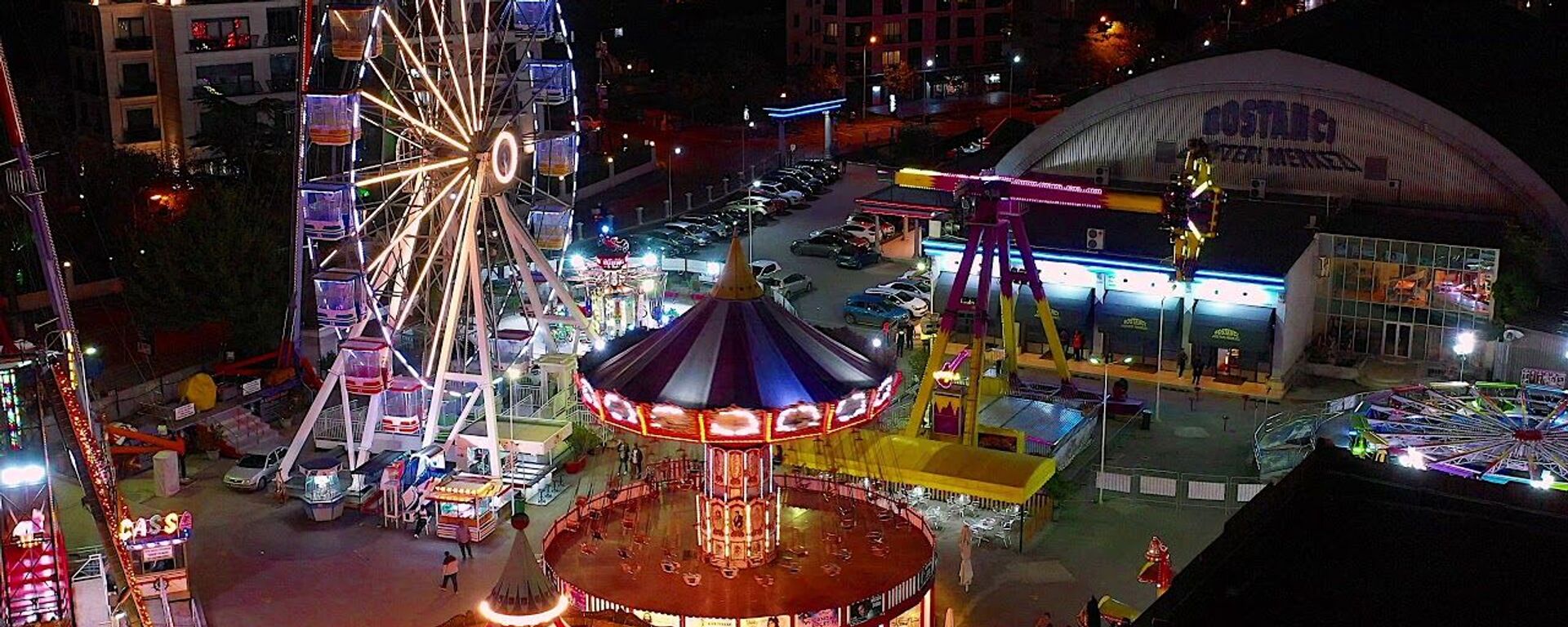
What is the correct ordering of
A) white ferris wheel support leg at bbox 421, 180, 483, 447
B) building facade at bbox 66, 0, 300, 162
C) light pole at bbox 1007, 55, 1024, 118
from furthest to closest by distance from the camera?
light pole at bbox 1007, 55, 1024, 118, building facade at bbox 66, 0, 300, 162, white ferris wheel support leg at bbox 421, 180, 483, 447

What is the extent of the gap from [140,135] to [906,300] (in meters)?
32.8

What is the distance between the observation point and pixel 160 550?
34625 mm

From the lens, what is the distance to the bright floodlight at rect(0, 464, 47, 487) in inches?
1175

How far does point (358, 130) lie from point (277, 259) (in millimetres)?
14664

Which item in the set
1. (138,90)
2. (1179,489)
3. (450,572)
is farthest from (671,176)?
(450,572)

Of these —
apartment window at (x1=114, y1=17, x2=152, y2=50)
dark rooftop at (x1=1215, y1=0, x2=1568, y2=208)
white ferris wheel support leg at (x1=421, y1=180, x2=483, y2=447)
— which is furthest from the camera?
apartment window at (x1=114, y1=17, x2=152, y2=50)

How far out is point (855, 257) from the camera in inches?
2549

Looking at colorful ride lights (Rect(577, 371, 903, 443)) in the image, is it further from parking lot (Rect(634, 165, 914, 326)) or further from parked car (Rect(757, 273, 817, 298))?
parked car (Rect(757, 273, 817, 298))

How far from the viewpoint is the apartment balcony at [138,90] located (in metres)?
71.8

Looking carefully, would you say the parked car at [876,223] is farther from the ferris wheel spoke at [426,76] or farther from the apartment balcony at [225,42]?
the ferris wheel spoke at [426,76]

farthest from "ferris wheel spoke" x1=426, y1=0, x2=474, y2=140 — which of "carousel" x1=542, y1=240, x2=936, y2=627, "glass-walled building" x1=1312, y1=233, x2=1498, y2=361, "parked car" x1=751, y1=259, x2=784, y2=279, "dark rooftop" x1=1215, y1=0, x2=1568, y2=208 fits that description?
"dark rooftop" x1=1215, y1=0, x2=1568, y2=208

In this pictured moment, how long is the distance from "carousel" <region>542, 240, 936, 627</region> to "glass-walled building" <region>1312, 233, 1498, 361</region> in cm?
2176

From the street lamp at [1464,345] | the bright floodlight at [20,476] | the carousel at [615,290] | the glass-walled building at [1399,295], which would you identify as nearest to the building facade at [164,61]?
the carousel at [615,290]

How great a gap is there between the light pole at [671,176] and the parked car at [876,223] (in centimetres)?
790
